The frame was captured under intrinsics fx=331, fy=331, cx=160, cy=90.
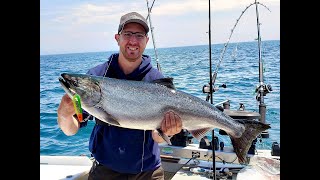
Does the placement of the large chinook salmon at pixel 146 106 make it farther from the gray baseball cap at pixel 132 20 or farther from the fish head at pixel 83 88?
the gray baseball cap at pixel 132 20

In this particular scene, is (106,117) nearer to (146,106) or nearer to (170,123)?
(146,106)

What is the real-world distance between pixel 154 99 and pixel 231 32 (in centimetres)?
437

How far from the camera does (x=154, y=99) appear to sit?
289 centimetres

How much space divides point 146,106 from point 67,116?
0.69 meters

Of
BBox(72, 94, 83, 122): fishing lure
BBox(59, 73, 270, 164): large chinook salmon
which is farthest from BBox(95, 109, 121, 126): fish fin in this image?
BBox(72, 94, 83, 122): fishing lure

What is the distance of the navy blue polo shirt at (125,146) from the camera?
305 cm

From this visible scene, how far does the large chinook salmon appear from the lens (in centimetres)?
271

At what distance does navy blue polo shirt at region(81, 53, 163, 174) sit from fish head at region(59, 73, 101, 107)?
0.48m

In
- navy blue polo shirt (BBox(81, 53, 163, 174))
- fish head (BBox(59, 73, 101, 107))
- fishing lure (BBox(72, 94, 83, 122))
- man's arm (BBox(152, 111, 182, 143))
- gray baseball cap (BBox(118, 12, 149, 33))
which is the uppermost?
gray baseball cap (BBox(118, 12, 149, 33))

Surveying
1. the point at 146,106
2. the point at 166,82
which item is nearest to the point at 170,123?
the point at 146,106

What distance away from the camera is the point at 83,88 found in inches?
106

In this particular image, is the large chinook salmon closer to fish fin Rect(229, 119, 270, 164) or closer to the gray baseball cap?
fish fin Rect(229, 119, 270, 164)
